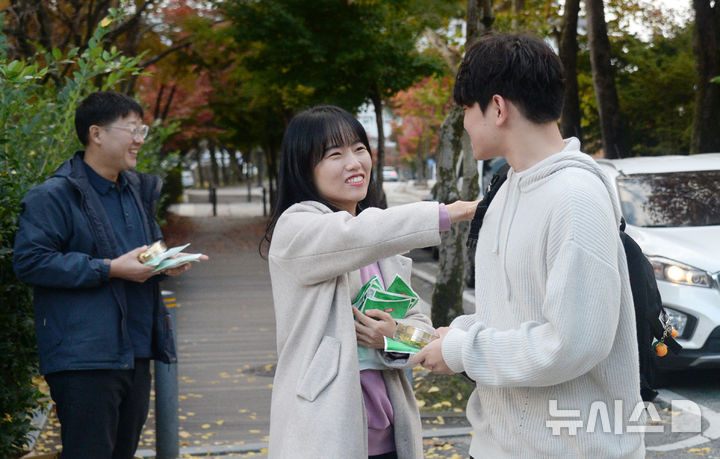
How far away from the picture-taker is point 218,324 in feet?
35.5

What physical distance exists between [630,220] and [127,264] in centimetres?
536

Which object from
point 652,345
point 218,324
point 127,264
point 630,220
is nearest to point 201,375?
point 218,324

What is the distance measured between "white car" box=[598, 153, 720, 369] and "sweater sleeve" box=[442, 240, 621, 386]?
16.3 ft

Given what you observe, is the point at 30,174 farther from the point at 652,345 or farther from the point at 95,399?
the point at 652,345

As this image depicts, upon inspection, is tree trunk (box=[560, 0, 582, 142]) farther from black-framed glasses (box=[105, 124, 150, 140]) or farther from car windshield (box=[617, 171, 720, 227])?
black-framed glasses (box=[105, 124, 150, 140])

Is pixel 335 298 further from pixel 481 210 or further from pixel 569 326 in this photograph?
pixel 569 326

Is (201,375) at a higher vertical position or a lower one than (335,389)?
lower

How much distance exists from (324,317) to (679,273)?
16.2ft

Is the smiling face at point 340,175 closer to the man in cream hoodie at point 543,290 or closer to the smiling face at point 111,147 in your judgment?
the man in cream hoodie at point 543,290

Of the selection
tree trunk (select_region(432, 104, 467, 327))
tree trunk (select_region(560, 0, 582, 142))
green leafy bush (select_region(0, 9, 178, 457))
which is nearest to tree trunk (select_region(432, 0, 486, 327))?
tree trunk (select_region(432, 104, 467, 327))

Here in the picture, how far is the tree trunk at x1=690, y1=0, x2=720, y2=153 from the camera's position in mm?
14258

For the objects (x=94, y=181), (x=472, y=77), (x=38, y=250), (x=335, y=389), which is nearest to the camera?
(x=472, y=77)

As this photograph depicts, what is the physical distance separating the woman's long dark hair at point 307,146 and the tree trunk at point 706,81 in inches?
503
